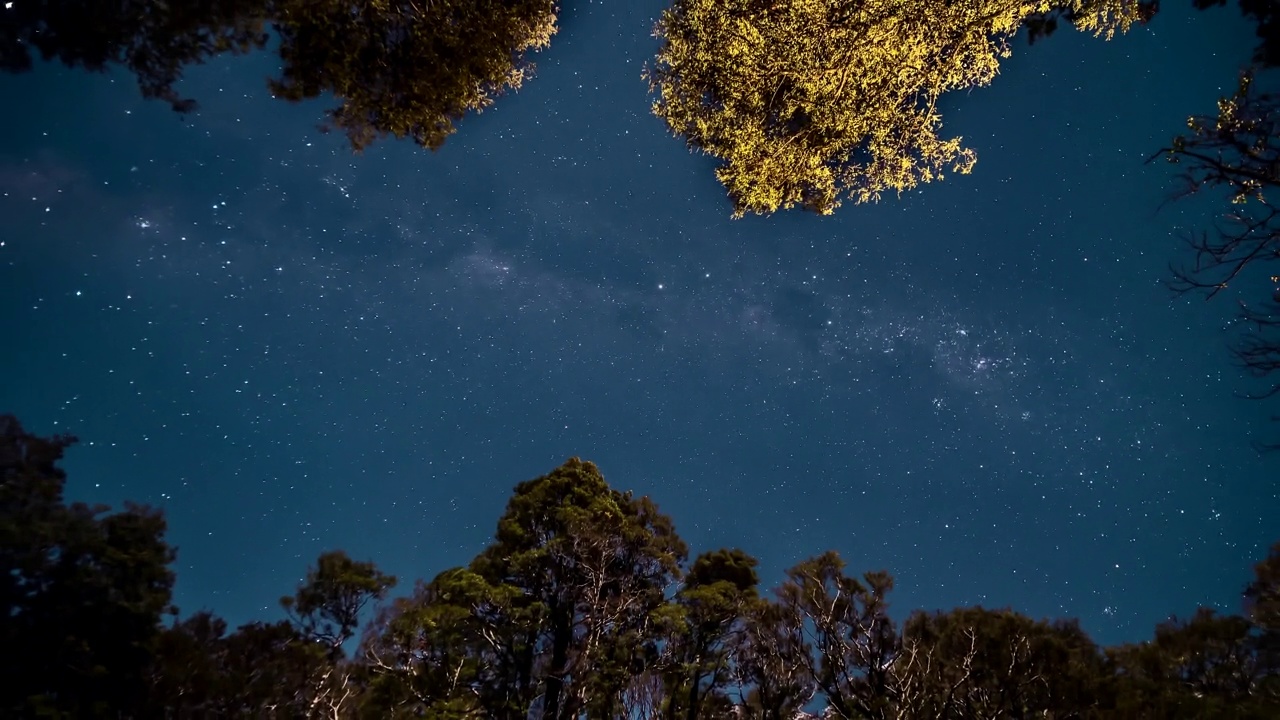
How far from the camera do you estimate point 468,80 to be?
18.2ft

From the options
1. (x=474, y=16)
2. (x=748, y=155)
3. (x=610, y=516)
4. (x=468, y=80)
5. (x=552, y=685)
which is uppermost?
(x=748, y=155)

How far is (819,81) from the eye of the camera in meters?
6.39

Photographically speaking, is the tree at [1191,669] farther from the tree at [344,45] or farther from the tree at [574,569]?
the tree at [344,45]

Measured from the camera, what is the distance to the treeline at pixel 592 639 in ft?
31.2

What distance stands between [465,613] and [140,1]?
10100 mm

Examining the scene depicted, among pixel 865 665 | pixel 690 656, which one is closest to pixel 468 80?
pixel 865 665

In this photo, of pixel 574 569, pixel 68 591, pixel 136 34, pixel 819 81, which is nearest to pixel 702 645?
pixel 574 569

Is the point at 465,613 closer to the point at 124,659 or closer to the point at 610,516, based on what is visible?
the point at 610,516

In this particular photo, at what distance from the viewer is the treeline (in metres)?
9.51

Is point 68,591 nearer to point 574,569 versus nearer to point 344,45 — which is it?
point 574,569

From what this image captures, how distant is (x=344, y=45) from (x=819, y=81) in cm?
546

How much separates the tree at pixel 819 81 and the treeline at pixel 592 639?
7.32 m

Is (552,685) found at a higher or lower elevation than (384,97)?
lower

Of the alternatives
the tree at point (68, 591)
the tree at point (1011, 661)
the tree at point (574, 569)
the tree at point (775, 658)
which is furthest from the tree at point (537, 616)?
the tree at point (68, 591)
